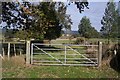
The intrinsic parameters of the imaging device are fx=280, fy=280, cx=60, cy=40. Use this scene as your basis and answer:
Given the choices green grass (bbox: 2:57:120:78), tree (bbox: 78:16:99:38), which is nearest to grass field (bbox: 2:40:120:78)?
green grass (bbox: 2:57:120:78)

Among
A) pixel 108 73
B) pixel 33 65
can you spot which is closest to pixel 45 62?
pixel 33 65

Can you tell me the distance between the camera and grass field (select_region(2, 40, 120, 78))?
11672 mm

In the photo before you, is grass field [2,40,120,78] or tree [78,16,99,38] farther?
tree [78,16,99,38]

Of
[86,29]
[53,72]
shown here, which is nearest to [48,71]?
[53,72]

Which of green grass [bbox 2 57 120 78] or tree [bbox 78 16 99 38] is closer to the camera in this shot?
green grass [bbox 2 57 120 78]

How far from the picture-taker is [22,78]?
36.1 ft

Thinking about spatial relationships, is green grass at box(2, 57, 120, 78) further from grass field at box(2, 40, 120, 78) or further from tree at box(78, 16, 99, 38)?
tree at box(78, 16, 99, 38)

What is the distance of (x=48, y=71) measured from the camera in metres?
12.6

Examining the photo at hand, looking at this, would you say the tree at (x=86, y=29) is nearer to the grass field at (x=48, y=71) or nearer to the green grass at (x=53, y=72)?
the grass field at (x=48, y=71)

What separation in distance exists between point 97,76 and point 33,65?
4.10m

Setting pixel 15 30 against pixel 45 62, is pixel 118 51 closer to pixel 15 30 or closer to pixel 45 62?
pixel 45 62

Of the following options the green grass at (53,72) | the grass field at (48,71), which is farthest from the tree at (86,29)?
the green grass at (53,72)

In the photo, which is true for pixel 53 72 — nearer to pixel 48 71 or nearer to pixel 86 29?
pixel 48 71

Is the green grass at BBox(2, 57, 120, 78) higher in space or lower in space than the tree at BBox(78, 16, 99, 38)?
lower
